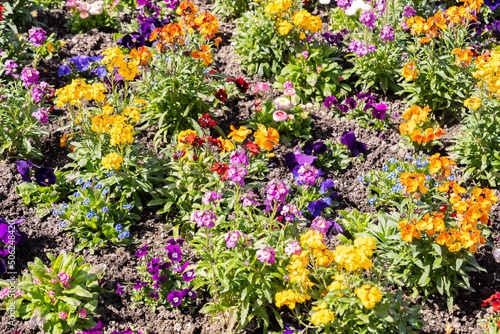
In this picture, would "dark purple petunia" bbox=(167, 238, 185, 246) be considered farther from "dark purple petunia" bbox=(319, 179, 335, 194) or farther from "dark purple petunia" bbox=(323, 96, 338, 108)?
"dark purple petunia" bbox=(323, 96, 338, 108)

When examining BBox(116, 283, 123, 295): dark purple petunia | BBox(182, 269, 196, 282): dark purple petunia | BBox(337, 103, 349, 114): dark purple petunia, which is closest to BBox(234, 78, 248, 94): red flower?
BBox(337, 103, 349, 114): dark purple petunia

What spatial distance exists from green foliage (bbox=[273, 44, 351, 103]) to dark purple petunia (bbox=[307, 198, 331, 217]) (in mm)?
1579

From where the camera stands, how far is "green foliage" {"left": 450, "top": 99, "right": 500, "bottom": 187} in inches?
182

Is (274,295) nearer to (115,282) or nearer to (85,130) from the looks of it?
(115,282)

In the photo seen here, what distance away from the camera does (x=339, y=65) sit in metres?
6.04

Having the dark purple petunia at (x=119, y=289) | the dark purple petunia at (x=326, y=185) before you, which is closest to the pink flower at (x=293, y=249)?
the dark purple petunia at (x=326, y=185)

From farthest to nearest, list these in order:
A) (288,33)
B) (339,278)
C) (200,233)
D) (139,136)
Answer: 1. (288,33)
2. (139,136)
3. (200,233)
4. (339,278)

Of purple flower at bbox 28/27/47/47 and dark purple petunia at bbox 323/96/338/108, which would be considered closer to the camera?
purple flower at bbox 28/27/47/47

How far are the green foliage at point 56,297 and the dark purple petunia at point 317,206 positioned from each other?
1844 mm

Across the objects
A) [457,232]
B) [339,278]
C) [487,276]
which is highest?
[457,232]

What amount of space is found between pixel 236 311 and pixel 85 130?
2206 mm

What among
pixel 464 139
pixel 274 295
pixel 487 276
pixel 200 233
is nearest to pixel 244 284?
pixel 274 295

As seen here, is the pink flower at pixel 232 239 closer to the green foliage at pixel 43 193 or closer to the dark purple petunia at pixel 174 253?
the dark purple petunia at pixel 174 253

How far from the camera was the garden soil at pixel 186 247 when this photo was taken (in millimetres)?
3961
